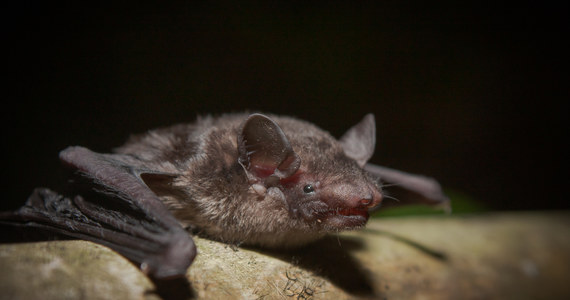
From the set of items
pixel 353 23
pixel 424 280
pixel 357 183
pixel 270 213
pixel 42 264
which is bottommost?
pixel 424 280

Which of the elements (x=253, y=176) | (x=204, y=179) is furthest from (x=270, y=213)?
(x=204, y=179)

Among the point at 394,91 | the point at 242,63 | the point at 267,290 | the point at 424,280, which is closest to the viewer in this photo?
the point at 267,290

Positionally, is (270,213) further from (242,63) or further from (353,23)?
(353,23)

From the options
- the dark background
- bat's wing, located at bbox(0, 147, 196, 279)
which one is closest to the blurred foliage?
the dark background

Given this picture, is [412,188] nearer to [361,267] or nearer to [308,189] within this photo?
[361,267]

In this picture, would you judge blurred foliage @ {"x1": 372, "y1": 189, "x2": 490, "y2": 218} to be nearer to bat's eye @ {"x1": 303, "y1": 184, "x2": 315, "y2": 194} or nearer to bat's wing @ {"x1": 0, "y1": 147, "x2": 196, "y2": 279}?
bat's eye @ {"x1": 303, "y1": 184, "x2": 315, "y2": 194}

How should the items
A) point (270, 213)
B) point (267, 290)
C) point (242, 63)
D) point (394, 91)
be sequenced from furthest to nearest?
point (394, 91) → point (242, 63) → point (270, 213) → point (267, 290)
